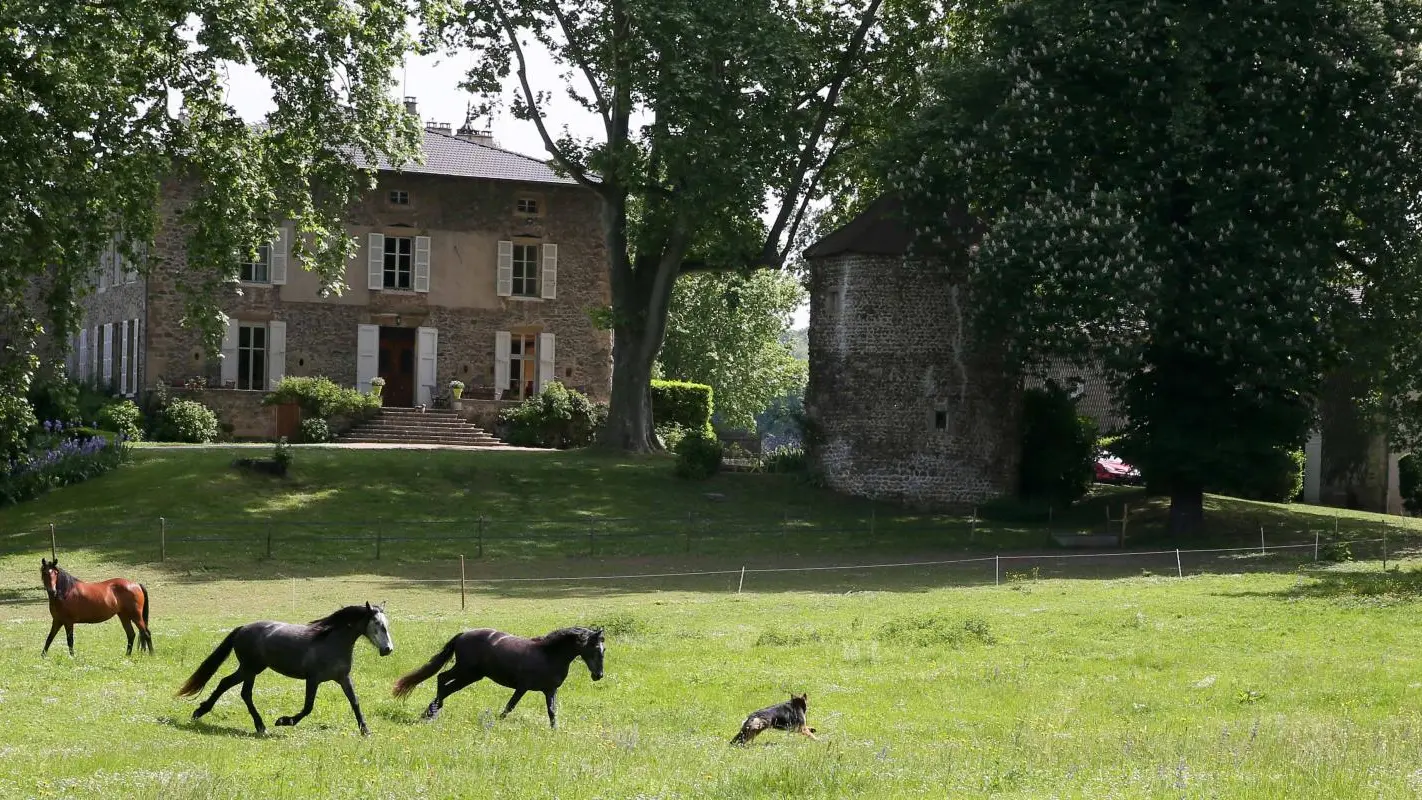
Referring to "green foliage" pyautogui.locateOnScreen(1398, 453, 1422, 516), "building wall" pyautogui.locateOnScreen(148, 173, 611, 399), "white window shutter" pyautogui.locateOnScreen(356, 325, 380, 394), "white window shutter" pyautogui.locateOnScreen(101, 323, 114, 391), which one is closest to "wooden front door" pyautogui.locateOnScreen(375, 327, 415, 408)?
"building wall" pyautogui.locateOnScreen(148, 173, 611, 399)

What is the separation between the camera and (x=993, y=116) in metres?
34.7

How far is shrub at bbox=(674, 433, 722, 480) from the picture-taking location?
39.9 meters

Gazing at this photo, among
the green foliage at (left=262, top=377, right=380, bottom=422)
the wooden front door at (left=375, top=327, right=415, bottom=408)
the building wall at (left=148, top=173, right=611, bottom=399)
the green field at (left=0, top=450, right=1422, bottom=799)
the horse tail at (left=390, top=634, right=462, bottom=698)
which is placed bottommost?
the green field at (left=0, top=450, right=1422, bottom=799)

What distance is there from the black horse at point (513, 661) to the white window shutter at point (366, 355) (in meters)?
37.5

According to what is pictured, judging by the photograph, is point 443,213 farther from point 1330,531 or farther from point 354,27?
point 1330,531

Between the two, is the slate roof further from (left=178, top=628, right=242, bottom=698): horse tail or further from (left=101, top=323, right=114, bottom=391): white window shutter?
(left=178, top=628, right=242, bottom=698): horse tail

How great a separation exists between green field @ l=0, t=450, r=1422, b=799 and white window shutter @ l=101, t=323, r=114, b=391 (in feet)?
51.7

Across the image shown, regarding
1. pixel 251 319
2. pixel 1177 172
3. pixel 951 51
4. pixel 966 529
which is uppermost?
pixel 951 51

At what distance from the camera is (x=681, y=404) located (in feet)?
173

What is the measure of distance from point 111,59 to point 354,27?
201 inches

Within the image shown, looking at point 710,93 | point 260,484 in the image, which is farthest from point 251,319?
point 710,93

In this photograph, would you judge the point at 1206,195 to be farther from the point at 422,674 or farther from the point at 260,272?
the point at 260,272

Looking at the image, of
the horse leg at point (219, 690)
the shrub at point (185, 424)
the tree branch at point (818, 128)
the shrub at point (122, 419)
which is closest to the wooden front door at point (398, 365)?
the shrub at point (185, 424)

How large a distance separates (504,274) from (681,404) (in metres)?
7.22
